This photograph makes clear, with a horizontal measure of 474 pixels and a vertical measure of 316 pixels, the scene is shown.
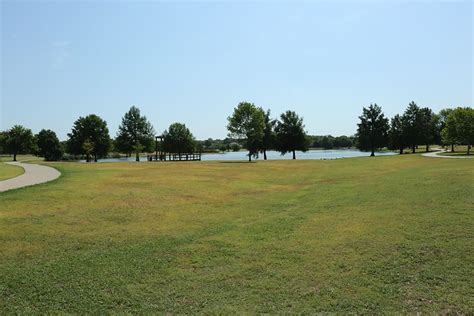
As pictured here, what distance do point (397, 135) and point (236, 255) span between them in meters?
79.0

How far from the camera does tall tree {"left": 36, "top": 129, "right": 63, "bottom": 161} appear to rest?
7988cm

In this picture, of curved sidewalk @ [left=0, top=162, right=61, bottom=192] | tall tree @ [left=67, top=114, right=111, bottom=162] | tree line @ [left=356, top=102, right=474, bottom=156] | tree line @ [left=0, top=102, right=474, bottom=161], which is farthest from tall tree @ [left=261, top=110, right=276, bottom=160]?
curved sidewalk @ [left=0, top=162, right=61, bottom=192]

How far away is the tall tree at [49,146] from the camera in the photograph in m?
79.9

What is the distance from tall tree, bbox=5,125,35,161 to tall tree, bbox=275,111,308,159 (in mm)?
54699

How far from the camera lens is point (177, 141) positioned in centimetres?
10381

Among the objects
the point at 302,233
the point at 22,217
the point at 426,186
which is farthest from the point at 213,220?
the point at 426,186

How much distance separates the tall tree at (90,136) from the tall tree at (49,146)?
130 inches

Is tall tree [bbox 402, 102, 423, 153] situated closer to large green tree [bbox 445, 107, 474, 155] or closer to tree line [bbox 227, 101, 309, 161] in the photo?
large green tree [bbox 445, 107, 474, 155]

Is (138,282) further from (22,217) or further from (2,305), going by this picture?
(22,217)

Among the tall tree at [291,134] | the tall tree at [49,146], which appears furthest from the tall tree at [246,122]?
the tall tree at [49,146]

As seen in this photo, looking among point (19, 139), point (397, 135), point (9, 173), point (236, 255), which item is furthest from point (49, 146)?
point (236, 255)

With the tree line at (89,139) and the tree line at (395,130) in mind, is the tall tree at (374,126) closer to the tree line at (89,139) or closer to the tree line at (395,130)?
the tree line at (395,130)

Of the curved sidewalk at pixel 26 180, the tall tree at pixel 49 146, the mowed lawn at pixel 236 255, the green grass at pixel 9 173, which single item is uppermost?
the tall tree at pixel 49 146

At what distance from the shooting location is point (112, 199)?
1456 centimetres
